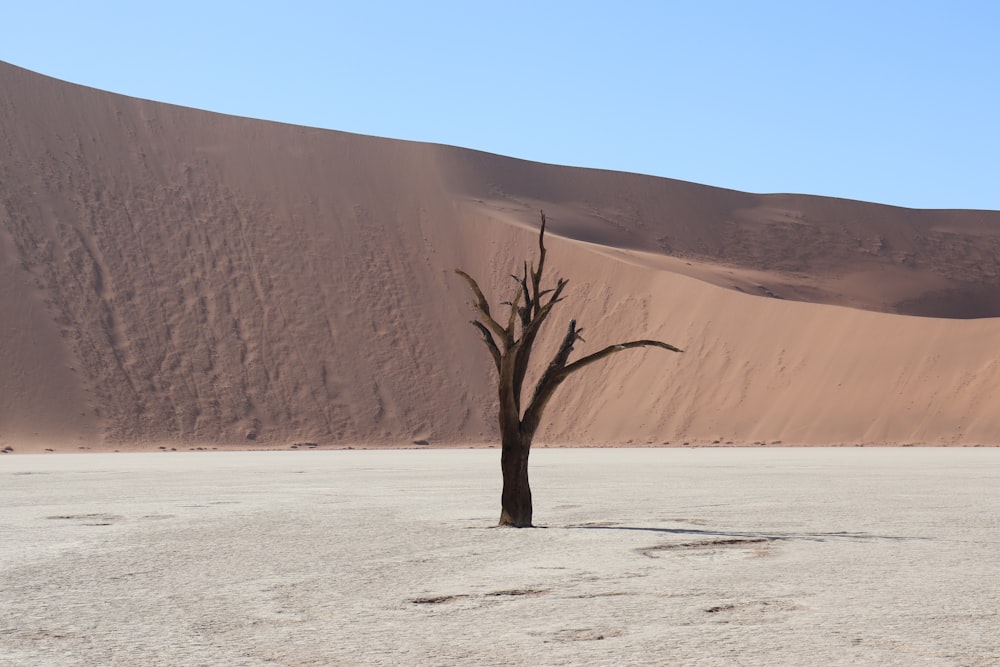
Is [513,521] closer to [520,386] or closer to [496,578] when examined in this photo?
[520,386]

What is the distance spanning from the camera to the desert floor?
7184 mm

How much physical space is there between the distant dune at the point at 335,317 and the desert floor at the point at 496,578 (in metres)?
31.6

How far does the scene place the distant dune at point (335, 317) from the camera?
2040 inches

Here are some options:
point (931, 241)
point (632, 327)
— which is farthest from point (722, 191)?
point (632, 327)

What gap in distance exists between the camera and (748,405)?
5359cm

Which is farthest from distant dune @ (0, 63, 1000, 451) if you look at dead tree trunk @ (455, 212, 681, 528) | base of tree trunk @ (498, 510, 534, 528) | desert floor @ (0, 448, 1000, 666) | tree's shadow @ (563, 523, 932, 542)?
base of tree trunk @ (498, 510, 534, 528)

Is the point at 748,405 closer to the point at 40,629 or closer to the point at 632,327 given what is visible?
the point at 632,327

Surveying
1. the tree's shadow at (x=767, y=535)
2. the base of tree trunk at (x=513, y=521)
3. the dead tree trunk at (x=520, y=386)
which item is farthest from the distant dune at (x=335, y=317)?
the base of tree trunk at (x=513, y=521)

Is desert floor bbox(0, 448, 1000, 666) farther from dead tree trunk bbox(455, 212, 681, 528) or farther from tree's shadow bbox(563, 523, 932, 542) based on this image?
dead tree trunk bbox(455, 212, 681, 528)

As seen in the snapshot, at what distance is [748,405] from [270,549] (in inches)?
1712

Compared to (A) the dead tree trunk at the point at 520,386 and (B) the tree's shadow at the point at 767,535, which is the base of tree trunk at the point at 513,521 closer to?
(A) the dead tree trunk at the point at 520,386

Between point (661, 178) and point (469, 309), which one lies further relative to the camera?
point (661, 178)

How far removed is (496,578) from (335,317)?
51.9 meters

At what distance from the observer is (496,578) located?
1027 centimetres
